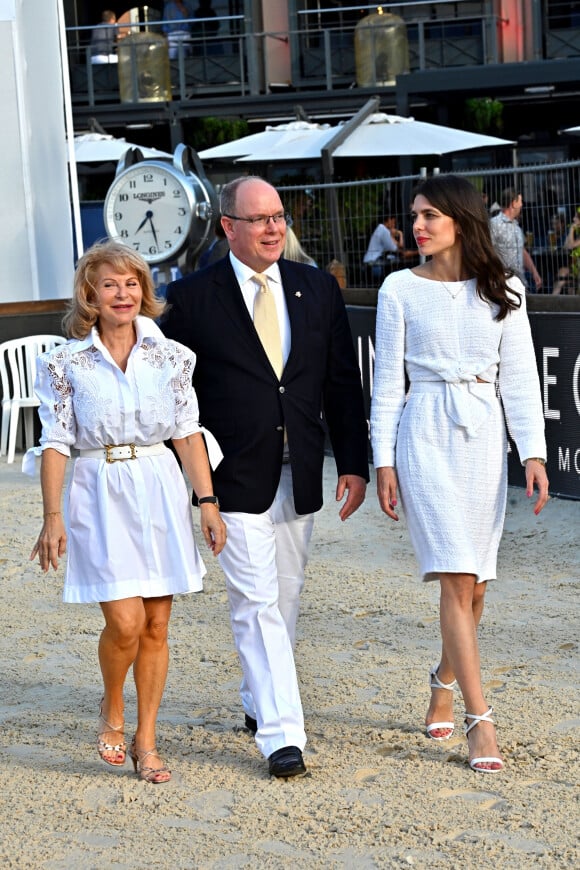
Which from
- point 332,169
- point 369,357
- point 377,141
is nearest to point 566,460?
point 369,357

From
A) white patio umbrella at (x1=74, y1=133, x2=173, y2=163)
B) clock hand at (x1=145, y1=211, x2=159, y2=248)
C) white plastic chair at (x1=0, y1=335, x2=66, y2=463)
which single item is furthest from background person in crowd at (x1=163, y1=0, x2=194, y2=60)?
white plastic chair at (x1=0, y1=335, x2=66, y2=463)

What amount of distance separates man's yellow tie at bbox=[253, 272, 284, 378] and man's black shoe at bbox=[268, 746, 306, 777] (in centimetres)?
122

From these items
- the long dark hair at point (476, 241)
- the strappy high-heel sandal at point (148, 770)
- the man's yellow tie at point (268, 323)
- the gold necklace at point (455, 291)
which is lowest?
the strappy high-heel sandal at point (148, 770)

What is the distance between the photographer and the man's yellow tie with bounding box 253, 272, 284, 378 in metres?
4.72

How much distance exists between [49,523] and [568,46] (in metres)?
25.3


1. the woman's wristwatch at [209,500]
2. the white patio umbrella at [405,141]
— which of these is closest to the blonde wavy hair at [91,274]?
the woman's wristwatch at [209,500]

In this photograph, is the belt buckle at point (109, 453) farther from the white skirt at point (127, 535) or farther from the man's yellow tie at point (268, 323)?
the man's yellow tie at point (268, 323)

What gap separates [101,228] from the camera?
18.8 meters

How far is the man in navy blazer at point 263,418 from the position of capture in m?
4.58

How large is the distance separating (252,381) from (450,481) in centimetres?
73

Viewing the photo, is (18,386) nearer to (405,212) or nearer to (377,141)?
(405,212)

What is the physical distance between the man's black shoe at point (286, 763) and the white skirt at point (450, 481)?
71 centimetres

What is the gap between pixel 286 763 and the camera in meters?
4.45

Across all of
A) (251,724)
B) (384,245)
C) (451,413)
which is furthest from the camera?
(384,245)
